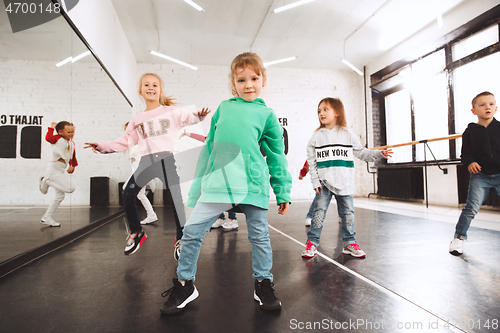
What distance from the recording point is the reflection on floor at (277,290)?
3.23 ft

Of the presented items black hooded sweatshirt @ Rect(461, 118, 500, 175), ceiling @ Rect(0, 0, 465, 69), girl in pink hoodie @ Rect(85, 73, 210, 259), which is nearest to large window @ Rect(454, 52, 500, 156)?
ceiling @ Rect(0, 0, 465, 69)

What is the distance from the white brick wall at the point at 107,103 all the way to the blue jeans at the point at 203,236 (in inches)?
25.9

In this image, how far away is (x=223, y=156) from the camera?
1.12m

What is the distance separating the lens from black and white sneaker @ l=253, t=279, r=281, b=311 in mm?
1077

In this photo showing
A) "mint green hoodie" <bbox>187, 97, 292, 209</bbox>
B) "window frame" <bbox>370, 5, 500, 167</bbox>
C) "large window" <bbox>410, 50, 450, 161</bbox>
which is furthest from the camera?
"large window" <bbox>410, 50, 450, 161</bbox>

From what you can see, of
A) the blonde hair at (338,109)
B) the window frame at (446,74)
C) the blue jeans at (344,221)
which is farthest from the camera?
the window frame at (446,74)

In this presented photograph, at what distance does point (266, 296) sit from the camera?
3.64ft

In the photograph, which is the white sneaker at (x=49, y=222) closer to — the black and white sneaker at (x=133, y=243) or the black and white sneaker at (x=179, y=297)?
the black and white sneaker at (x=133, y=243)

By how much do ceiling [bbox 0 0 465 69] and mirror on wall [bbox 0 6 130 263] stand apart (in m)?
2.49

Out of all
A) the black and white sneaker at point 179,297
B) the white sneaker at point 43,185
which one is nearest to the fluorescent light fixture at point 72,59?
the white sneaker at point 43,185

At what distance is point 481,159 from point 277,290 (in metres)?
1.73

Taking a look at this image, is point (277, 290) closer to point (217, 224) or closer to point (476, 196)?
point (476, 196)

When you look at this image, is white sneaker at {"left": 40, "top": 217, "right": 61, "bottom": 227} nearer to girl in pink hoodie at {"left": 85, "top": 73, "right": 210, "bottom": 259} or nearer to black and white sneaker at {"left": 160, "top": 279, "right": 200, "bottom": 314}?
girl in pink hoodie at {"left": 85, "top": 73, "right": 210, "bottom": 259}

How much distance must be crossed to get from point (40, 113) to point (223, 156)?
1700 mm
